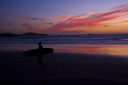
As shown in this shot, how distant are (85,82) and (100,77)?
103 centimetres

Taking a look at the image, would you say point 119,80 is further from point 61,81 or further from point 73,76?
point 61,81

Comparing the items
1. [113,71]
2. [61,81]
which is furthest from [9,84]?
[113,71]

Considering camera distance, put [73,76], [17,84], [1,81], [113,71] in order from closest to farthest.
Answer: [17,84]
[1,81]
[73,76]
[113,71]

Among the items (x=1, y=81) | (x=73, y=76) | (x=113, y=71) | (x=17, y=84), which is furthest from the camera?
(x=113, y=71)

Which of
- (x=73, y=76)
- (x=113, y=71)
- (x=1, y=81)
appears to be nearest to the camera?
(x=1, y=81)

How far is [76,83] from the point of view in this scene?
6230 millimetres

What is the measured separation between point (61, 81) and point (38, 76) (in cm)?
140

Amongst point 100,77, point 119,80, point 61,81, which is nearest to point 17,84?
point 61,81

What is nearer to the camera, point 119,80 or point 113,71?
point 119,80

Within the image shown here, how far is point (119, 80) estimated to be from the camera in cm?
655

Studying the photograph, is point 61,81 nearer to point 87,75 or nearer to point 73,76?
point 73,76

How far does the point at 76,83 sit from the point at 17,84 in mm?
2406

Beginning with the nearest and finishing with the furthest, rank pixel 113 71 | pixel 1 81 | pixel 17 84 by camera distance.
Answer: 1. pixel 17 84
2. pixel 1 81
3. pixel 113 71

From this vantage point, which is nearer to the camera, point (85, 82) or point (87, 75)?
point (85, 82)
